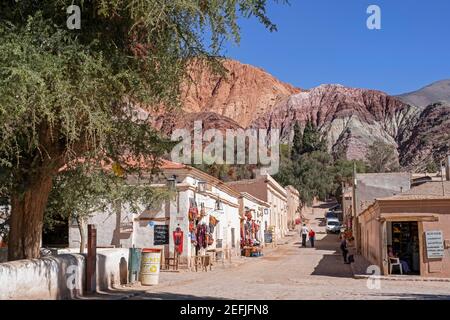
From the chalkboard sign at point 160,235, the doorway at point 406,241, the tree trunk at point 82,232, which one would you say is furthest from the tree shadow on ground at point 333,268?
the tree trunk at point 82,232

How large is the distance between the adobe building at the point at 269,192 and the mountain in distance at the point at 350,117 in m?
58.7

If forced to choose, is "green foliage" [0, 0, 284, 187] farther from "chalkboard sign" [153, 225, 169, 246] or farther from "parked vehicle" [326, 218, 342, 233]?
"parked vehicle" [326, 218, 342, 233]

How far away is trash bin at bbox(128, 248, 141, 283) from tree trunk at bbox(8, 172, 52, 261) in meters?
4.87

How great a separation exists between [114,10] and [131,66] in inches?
59.2

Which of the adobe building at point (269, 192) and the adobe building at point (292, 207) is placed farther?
the adobe building at point (292, 207)

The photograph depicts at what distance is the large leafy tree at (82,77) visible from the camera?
1091cm

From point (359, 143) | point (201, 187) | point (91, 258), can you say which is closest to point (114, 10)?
point (91, 258)

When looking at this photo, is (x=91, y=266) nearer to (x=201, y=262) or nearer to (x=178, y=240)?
(x=178, y=240)

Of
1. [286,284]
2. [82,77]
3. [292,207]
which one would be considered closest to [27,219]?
[82,77]

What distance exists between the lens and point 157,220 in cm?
2612

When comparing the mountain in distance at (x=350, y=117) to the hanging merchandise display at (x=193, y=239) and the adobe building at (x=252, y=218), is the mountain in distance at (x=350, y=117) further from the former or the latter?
the hanging merchandise display at (x=193, y=239)

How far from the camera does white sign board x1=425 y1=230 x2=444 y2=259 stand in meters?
21.0

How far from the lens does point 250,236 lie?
43.6 meters

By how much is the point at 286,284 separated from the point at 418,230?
18.9 ft
